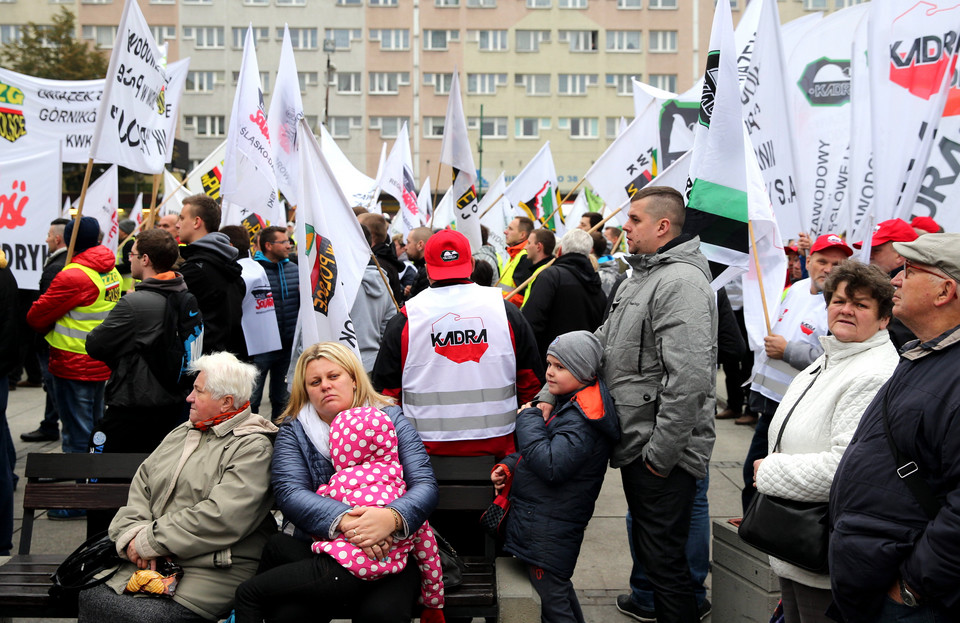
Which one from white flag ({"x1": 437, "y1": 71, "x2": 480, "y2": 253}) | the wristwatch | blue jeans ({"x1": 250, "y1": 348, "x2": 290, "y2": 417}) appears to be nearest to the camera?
the wristwatch

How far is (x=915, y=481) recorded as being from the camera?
2.51m

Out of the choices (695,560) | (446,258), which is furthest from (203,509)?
(695,560)

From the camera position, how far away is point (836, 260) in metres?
5.18

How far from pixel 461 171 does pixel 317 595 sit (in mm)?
6329

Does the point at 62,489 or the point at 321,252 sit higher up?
the point at 321,252

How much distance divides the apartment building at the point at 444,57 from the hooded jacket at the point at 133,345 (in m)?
52.2

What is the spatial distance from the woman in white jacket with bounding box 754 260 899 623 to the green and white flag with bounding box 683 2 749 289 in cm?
111

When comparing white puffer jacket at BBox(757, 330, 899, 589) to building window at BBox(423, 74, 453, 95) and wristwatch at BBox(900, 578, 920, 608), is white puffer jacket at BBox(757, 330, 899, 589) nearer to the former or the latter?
wristwatch at BBox(900, 578, 920, 608)

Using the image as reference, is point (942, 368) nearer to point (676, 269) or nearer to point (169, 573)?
point (676, 269)

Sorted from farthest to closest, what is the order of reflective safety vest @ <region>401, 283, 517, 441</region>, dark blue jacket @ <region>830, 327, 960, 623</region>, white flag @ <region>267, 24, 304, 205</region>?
white flag @ <region>267, 24, 304, 205</region> < reflective safety vest @ <region>401, 283, 517, 441</region> < dark blue jacket @ <region>830, 327, 960, 623</region>

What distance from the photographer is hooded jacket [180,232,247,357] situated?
6.06 metres

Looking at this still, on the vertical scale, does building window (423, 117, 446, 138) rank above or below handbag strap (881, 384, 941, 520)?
above

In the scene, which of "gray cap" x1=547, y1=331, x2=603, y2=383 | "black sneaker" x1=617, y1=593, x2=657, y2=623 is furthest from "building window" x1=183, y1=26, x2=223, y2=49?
"gray cap" x1=547, y1=331, x2=603, y2=383

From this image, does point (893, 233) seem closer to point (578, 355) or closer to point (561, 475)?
point (578, 355)
